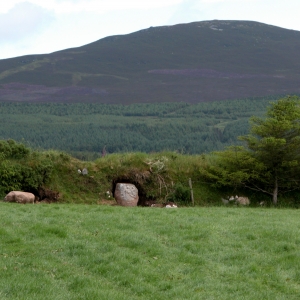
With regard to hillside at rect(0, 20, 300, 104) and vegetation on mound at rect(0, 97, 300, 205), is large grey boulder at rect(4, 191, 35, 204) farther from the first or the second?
hillside at rect(0, 20, 300, 104)

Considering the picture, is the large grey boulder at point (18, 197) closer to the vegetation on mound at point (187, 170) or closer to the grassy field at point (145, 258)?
the vegetation on mound at point (187, 170)

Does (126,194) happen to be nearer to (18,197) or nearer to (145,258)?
Answer: (18,197)

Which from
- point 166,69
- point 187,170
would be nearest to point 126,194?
point 187,170

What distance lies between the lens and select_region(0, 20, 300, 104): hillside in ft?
352

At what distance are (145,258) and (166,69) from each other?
120236mm

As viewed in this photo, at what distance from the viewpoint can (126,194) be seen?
26.6 meters

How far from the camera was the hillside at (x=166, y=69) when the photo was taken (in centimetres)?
10719

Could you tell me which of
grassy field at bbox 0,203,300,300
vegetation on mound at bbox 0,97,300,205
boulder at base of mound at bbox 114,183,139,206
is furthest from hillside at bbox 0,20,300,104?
grassy field at bbox 0,203,300,300

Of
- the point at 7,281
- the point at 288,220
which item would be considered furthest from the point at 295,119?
the point at 7,281

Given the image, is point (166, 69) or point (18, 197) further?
point (166, 69)

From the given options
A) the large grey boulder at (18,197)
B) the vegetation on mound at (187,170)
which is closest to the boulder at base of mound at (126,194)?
the vegetation on mound at (187,170)

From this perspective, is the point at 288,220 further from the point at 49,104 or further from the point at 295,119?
the point at 49,104

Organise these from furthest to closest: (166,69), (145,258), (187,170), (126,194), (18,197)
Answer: (166,69)
(187,170)
(126,194)
(18,197)
(145,258)

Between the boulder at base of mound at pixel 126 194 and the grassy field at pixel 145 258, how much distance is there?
33.0ft
